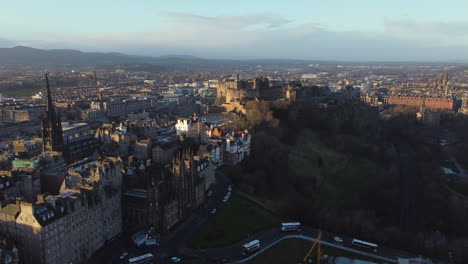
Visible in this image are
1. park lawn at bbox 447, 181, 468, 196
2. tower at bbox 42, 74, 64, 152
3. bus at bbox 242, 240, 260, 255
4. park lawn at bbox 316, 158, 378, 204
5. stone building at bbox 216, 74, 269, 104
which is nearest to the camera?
bus at bbox 242, 240, 260, 255

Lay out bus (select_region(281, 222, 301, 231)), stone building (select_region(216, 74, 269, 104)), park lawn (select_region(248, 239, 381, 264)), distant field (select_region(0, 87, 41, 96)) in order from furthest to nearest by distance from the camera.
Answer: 1. distant field (select_region(0, 87, 41, 96))
2. stone building (select_region(216, 74, 269, 104))
3. bus (select_region(281, 222, 301, 231))
4. park lawn (select_region(248, 239, 381, 264))

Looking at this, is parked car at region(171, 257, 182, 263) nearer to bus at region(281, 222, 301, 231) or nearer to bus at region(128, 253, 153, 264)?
bus at region(128, 253, 153, 264)

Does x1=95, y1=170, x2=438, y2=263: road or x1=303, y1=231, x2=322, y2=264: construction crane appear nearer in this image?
x1=95, y1=170, x2=438, y2=263: road

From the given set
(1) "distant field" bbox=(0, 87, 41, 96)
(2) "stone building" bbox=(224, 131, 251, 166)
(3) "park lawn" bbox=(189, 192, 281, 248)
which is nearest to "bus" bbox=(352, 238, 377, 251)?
(3) "park lawn" bbox=(189, 192, 281, 248)

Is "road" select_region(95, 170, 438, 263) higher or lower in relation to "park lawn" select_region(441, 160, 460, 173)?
higher

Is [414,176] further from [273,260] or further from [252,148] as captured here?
[273,260]

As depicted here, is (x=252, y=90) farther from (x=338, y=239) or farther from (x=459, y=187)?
(x=338, y=239)

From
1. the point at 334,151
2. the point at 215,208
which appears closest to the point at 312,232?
the point at 215,208
